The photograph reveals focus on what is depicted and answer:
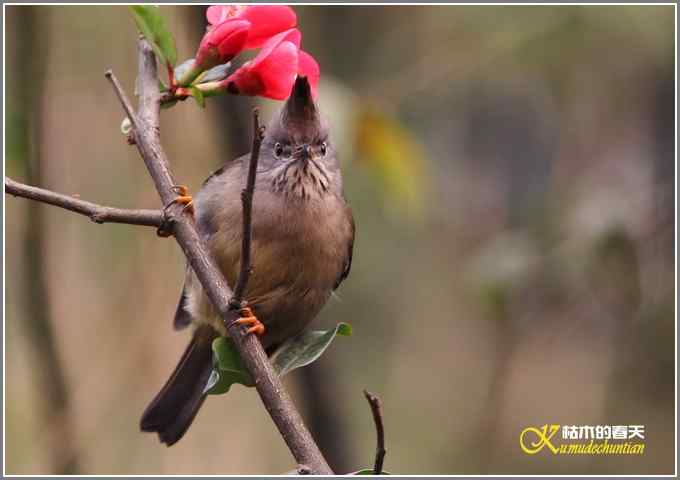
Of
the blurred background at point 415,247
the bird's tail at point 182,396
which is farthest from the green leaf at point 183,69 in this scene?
the bird's tail at point 182,396

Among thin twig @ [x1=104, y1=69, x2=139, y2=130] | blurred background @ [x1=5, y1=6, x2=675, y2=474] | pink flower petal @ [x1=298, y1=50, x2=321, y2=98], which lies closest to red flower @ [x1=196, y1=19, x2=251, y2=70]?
pink flower petal @ [x1=298, y1=50, x2=321, y2=98]

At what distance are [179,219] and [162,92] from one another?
0.42 metres

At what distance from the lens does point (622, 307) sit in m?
4.05

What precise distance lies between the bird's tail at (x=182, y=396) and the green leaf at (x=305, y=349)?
88 centimetres

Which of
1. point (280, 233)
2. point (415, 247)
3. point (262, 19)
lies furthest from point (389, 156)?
point (415, 247)

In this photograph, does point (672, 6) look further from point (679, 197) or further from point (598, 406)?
point (598, 406)

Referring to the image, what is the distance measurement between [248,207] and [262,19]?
634 millimetres

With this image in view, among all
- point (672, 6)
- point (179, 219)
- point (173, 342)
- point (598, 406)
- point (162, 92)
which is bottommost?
point (598, 406)

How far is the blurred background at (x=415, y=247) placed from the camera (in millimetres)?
3859

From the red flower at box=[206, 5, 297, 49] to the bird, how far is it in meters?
0.61

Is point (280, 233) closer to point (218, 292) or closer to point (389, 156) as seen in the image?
point (389, 156)

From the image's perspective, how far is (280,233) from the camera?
3.12 m

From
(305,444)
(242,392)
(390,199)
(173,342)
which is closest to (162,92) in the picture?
(305,444)

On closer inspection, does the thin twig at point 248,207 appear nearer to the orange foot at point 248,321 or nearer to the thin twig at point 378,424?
the orange foot at point 248,321
